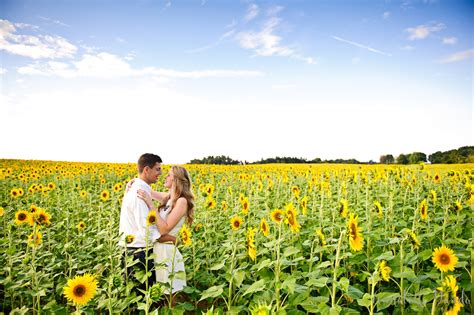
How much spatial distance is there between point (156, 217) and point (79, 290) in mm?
1201

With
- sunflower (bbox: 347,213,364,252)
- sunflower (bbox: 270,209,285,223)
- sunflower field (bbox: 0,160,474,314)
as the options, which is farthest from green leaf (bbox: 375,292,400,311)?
sunflower (bbox: 270,209,285,223)

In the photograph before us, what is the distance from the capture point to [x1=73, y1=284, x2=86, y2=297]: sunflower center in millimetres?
2918

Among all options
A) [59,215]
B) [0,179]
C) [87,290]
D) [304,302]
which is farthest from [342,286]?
[0,179]

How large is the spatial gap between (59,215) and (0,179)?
6.73 meters

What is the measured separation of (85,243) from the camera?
5.26 m

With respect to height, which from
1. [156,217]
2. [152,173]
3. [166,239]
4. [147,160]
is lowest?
[166,239]

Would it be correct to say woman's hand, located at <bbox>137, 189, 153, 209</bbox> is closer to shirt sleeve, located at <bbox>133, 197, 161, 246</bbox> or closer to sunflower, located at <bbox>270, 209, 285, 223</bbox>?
shirt sleeve, located at <bbox>133, 197, 161, 246</bbox>

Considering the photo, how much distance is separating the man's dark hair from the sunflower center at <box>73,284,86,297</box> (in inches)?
79.3

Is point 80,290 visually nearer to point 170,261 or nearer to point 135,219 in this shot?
point 170,261

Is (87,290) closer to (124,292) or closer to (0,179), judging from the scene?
(124,292)

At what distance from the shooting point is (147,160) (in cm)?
480

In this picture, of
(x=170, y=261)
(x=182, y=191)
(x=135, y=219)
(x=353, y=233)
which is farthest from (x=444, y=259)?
(x=135, y=219)

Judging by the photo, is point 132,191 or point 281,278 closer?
point 281,278

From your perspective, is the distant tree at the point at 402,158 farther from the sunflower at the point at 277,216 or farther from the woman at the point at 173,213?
the sunflower at the point at 277,216
